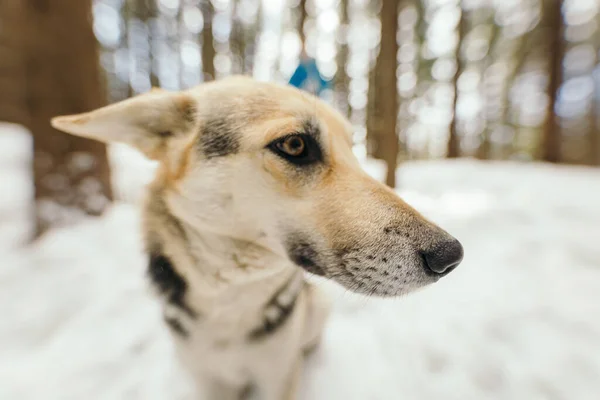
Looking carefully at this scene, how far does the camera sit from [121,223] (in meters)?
3.62

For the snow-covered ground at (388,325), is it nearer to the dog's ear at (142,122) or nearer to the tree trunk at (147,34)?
the dog's ear at (142,122)

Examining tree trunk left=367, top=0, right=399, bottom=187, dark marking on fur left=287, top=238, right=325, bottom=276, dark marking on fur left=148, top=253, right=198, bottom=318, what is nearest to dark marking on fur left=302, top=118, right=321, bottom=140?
dark marking on fur left=287, top=238, right=325, bottom=276

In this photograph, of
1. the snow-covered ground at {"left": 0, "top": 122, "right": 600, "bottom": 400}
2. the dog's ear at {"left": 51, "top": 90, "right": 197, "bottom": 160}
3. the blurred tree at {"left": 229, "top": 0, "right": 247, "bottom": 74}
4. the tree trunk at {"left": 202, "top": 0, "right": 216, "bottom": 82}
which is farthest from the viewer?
the blurred tree at {"left": 229, "top": 0, "right": 247, "bottom": 74}

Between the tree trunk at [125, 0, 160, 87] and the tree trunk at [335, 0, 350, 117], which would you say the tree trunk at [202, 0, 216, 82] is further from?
the tree trunk at [125, 0, 160, 87]

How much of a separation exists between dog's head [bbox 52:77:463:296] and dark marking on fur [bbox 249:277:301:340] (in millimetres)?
335

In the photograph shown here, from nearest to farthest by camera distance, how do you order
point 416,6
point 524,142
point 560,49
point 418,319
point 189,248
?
point 189,248
point 418,319
point 560,49
point 416,6
point 524,142

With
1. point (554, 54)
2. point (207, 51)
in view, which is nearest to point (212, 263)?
point (207, 51)

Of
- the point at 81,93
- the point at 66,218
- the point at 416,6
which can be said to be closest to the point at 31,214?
the point at 66,218

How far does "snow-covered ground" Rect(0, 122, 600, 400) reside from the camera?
1.63 m

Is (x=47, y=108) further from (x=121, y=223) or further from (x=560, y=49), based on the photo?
(x=560, y=49)

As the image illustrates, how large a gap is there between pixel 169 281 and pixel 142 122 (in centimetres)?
70

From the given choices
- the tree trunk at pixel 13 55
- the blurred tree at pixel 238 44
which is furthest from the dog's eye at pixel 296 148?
the blurred tree at pixel 238 44

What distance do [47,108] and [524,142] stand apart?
19.1m

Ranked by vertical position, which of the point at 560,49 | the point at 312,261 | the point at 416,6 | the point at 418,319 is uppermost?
the point at 416,6
